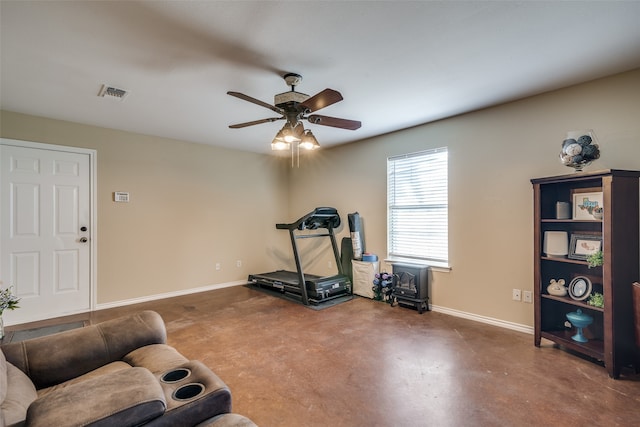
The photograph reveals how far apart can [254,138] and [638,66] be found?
4.28 meters

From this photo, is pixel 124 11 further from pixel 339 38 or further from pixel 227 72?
pixel 339 38

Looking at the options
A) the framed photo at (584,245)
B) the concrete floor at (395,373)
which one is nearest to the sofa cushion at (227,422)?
the concrete floor at (395,373)

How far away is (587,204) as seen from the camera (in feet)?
8.72

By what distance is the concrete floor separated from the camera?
1920 millimetres

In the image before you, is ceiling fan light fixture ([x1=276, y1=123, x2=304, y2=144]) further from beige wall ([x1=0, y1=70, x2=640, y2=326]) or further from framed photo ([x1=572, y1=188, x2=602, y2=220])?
framed photo ([x1=572, y1=188, x2=602, y2=220])

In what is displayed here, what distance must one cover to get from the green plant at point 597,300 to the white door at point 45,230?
5508 mm

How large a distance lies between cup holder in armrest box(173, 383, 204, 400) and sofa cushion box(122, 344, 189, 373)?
1.05 ft

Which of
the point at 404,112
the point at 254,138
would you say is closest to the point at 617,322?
the point at 404,112

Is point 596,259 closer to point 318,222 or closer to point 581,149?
point 581,149

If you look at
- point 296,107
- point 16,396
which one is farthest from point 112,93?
point 16,396

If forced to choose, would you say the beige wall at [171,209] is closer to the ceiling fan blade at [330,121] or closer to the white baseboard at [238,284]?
the white baseboard at [238,284]

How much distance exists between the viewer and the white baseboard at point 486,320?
3215 mm

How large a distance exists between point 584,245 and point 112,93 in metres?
4.58

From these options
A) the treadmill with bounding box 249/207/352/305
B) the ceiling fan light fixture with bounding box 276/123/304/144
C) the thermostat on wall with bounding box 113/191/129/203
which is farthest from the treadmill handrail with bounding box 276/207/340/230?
the thermostat on wall with bounding box 113/191/129/203
